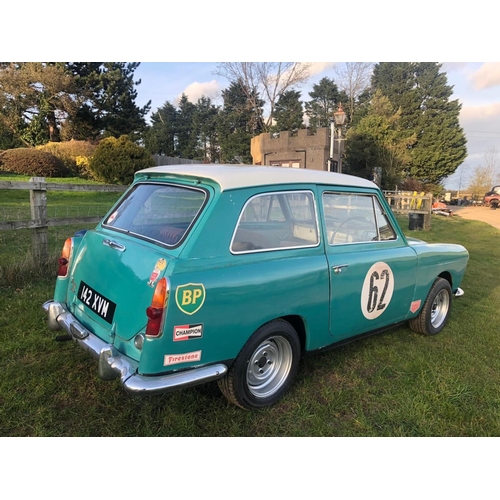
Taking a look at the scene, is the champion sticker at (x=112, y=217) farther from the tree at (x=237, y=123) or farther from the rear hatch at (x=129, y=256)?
the tree at (x=237, y=123)

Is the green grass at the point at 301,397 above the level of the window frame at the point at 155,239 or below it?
below

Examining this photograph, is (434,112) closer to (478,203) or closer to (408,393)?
(478,203)

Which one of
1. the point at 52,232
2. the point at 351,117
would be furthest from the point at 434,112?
the point at 52,232

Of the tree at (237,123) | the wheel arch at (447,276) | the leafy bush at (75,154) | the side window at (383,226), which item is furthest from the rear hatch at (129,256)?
the tree at (237,123)

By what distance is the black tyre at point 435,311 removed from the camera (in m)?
4.18

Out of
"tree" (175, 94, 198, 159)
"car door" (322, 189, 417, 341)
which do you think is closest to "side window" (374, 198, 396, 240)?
"car door" (322, 189, 417, 341)

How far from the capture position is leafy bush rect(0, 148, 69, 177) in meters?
18.5

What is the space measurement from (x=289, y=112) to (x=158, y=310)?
41.4 metres

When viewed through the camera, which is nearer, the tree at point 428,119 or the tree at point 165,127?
the tree at point 428,119

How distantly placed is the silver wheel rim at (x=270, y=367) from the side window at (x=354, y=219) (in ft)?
3.25

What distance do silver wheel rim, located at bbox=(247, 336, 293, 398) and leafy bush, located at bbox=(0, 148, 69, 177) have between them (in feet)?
64.9

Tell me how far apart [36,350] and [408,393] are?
3.37m

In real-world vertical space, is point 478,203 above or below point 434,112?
below

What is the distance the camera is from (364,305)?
332 centimetres
